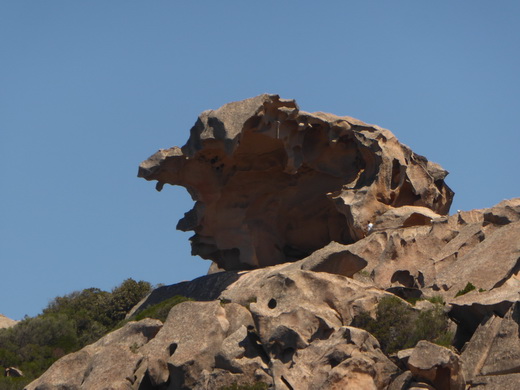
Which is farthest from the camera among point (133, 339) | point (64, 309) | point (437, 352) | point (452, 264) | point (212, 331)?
point (64, 309)

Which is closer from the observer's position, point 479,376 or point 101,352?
point 479,376

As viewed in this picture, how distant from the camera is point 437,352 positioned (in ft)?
98.6

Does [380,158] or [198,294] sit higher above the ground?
[380,158]

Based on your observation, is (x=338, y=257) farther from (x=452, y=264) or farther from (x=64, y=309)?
(x=64, y=309)

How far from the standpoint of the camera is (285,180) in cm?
4991

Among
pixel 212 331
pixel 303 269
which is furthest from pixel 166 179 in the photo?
pixel 212 331

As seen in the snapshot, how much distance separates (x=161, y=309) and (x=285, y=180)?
8.87 m

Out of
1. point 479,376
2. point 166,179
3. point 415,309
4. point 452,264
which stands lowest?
point 479,376

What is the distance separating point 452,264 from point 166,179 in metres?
12.0

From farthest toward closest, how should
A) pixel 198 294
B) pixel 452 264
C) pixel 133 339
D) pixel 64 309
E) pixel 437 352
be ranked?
pixel 64 309 → pixel 198 294 → pixel 452 264 → pixel 133 339 → pixel 437 352

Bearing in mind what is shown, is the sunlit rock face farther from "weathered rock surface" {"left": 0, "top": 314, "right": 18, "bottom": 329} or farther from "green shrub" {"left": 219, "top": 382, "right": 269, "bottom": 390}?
"green shrub" {"left": 219, "top": 382, "right": 269, "bottom": 390}

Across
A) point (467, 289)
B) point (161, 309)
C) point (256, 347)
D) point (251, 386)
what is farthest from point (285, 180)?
point (251, 386)

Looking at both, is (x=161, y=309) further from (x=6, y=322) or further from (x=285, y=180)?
(x=6, y=322)

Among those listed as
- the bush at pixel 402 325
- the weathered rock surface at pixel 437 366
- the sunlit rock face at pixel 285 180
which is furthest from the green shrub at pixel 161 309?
the weathered rock surface at pixel 437 366
